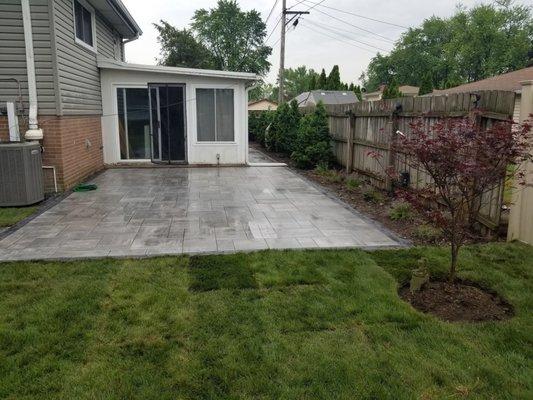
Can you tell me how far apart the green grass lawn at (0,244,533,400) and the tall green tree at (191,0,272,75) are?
4219 centimetres

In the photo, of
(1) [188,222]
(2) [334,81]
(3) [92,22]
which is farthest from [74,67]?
(2) [334,81]

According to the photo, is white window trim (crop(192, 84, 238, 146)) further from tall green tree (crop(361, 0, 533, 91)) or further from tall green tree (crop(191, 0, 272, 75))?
tall green tree (crop(361, 0, 533, 91))

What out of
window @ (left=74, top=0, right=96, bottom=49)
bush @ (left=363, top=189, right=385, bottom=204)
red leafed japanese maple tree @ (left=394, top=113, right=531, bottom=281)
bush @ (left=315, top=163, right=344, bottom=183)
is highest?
window @ (left=74, top=0, right=96, bottom=49)

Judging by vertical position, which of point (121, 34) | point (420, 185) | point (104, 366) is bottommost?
point (104, 366)

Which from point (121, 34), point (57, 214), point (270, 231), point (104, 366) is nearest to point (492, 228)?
point (270, 231)

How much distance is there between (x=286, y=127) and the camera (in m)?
14.7

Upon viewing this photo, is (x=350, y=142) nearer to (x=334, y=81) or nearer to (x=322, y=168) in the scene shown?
(x=322, y=168)

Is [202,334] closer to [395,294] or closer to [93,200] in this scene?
[395,294]

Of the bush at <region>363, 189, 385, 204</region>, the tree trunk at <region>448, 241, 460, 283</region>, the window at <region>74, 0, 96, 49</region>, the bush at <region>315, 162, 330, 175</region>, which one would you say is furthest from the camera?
A: the bush at <region>315, 162, 330, 175</region>

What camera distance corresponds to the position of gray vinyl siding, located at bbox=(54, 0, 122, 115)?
7871mm

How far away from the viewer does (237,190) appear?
8672 millimetres

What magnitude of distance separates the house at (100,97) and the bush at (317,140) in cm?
170

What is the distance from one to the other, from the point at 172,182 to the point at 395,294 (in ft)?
21.8

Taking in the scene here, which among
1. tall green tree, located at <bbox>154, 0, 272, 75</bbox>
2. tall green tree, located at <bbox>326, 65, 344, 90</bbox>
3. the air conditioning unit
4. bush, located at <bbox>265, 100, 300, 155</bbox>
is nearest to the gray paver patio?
the air conditioning unit
